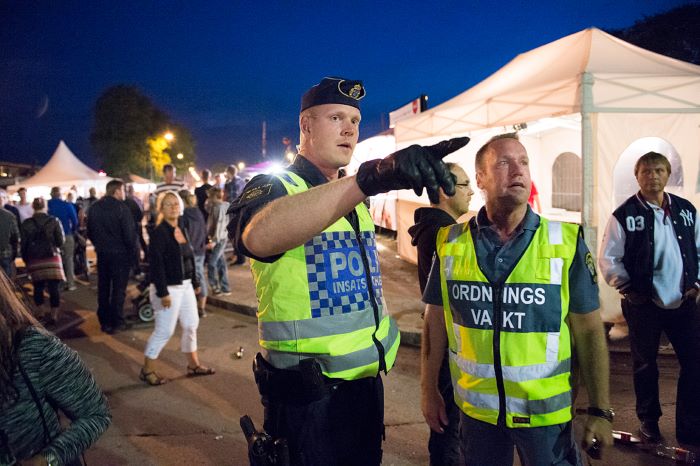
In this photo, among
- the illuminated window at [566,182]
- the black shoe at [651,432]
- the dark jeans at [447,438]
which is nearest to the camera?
the dark jeans at [447,438]

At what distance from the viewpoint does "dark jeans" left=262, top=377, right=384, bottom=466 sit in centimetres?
173

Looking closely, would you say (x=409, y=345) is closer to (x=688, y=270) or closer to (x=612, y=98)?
(x=688, y=270)

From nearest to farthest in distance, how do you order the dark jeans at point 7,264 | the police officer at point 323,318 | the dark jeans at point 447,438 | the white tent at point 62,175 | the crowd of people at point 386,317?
the crowd of people at point 386,317, the police officer at point 323,318, the dark jeans at point 447,438, the dark jeans at point 7,264, the white tent at point 62,175

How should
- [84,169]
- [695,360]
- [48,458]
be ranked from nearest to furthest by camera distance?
[48,458] → [695,360] → [84,169]

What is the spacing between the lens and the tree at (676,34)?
2416 cm

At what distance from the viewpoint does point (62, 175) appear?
70.4 feet

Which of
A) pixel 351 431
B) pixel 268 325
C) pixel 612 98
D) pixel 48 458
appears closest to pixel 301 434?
pixel 351 431

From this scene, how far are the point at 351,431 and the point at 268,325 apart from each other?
52cm

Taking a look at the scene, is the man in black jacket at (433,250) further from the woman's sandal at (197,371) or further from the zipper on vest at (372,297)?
the woman's sandal at (197,371)

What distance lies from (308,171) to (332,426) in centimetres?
99

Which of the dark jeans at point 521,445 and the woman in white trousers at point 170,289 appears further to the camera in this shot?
the woman in white trousers at point 170,289

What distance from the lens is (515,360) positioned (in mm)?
2000

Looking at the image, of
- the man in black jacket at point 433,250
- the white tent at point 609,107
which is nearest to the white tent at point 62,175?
the white tent at point 609,107

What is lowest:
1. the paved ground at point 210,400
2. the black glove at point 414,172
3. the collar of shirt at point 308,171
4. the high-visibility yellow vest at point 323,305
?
the paved ground at point 210,400
